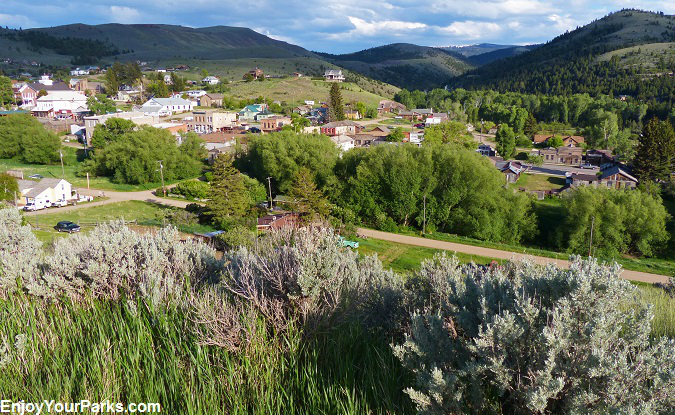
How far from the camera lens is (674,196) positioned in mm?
29922

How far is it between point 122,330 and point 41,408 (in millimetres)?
764

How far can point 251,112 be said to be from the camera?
55781 mm

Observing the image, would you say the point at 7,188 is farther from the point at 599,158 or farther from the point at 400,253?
the point at 599,158

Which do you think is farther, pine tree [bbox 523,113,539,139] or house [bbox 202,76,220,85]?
house [bbox 202,76,220,85]

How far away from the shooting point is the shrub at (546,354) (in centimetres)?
239

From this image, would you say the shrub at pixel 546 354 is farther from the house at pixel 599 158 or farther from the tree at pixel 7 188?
the house at pixel 599 158

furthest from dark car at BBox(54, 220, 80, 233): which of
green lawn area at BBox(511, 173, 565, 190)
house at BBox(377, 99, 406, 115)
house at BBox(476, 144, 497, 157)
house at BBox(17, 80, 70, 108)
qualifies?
house at BBox(377, 99, 406, 115)

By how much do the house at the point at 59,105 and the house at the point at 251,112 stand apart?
19895 mm

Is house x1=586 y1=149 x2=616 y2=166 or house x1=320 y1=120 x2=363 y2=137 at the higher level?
house x1=320 y1=120 x2=363 y2=137

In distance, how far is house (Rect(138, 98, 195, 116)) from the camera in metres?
56.0

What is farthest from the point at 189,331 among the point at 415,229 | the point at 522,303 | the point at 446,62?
the point at 446,62

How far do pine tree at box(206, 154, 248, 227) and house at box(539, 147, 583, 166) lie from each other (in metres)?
30.3

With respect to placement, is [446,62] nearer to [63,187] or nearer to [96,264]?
[63,187]

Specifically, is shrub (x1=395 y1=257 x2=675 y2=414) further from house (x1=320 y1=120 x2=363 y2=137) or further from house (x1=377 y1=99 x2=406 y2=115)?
house (x1=377 y1=99 x2=406 y2=115)
